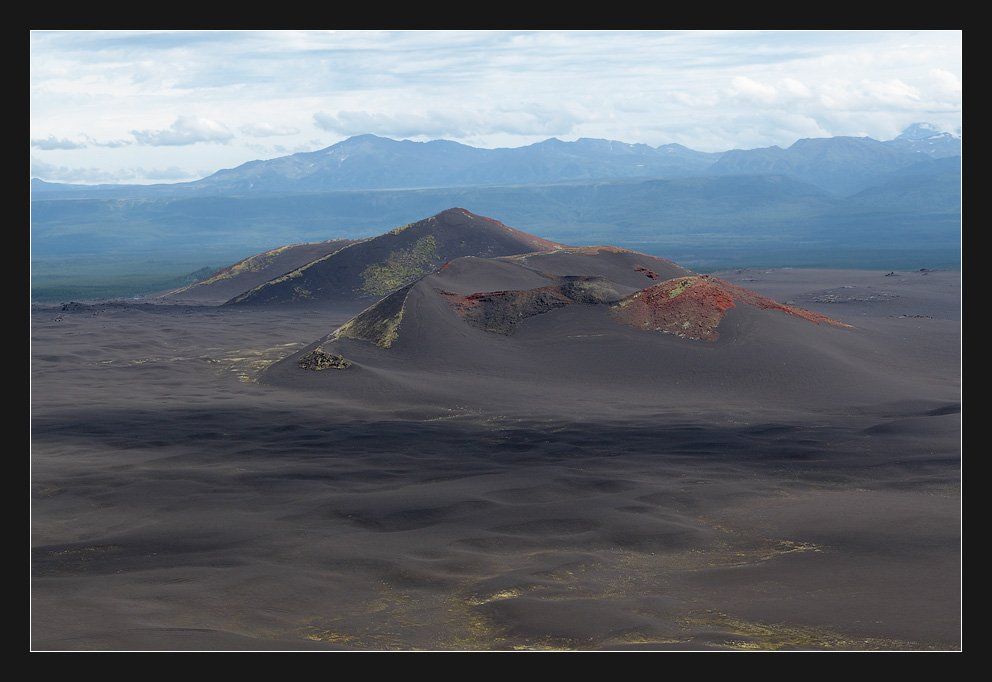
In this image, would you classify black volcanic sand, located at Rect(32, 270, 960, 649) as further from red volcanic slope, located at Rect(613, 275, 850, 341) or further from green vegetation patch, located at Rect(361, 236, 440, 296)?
green vegetation patch, located at Rect(361, 236, 440, 296)

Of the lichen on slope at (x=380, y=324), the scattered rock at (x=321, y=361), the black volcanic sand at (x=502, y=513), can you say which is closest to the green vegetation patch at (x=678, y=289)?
the black volcanic sand at (x=502, y=513)

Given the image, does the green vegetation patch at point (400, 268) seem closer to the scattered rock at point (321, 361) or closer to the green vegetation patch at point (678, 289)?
the green vegetation patch at point (678, 289)

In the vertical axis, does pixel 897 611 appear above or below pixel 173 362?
below

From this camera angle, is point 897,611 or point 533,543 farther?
point 533,543

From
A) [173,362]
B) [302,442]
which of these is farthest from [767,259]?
[302,442]

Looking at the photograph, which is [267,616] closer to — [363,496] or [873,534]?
[363,496]

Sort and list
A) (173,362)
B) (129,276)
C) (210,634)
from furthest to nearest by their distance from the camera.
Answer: (129,276)
(173,362)
(210,634)
